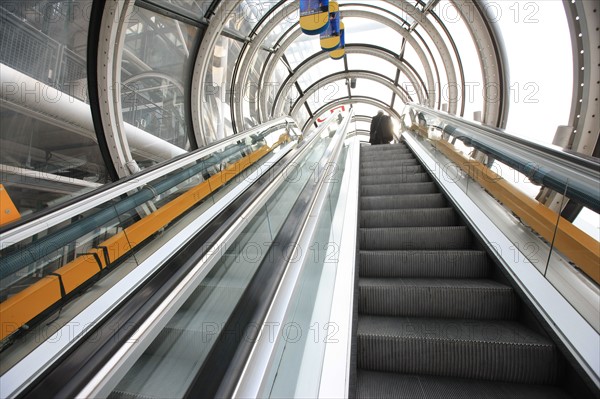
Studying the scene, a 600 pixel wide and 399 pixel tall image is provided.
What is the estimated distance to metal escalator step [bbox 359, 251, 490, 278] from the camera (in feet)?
6.95

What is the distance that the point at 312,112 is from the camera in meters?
18.4

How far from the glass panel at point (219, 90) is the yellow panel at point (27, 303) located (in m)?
5.59

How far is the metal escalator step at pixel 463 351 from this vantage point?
141cm

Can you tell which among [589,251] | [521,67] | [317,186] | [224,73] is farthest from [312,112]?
[589,251]

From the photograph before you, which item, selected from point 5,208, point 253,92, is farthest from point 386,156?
point 253,92

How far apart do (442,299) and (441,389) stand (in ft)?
1.83

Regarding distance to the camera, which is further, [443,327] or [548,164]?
[443,327]

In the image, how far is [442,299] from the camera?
184cm

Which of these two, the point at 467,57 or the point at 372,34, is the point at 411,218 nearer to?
the point at 467,57

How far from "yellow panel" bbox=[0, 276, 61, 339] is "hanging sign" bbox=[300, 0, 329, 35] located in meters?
4.74

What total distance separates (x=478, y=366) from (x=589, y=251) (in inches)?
31.6

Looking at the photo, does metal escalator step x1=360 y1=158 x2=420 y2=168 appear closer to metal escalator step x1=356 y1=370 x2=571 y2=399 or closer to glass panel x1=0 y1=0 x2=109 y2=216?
metal escalator step x1=356 y1=370 x2=571 y2=399

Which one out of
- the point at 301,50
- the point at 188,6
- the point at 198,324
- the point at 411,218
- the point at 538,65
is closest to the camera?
the point at 198,324

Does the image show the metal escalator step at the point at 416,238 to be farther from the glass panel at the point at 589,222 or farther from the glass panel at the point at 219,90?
the glass panel at the point at 219,90
